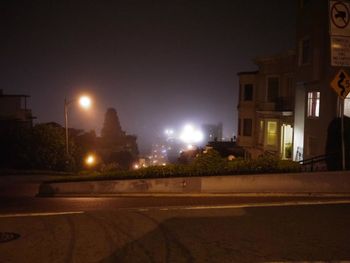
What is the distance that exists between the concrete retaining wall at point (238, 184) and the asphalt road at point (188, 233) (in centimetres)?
101

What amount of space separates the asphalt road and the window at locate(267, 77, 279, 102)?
21587mm

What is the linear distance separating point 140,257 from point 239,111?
3034 centimetres

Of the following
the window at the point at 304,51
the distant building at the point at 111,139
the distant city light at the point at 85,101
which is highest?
the window at the point at 304,51

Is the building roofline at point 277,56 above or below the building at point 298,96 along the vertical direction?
above

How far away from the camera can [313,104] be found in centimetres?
2247

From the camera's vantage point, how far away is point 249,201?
37.2 feet

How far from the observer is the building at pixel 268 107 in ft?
99.0

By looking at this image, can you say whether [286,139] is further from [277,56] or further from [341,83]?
[341,83]

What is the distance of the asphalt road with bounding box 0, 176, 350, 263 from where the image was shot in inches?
266

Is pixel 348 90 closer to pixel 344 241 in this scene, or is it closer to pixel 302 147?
pixel 344 241

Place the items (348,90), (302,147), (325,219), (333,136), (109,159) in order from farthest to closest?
1. (109,159)
2. (302,147)
3. (333,136)
4. (348,90)
5. (325,219)

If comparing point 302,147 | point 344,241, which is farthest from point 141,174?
point 302,147

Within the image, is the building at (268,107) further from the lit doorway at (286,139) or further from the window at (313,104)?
the window at (313,104)

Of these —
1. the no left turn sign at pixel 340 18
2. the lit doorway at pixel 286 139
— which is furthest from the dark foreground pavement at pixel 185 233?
the lit doorway at pixel 286 139
